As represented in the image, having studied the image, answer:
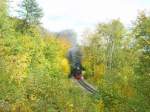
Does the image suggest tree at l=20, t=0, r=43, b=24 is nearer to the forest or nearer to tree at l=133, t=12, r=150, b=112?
the forest

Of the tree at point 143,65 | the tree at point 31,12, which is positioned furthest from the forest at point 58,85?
the tree at point 31,12

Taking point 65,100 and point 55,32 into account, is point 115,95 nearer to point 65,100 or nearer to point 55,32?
point 65,100

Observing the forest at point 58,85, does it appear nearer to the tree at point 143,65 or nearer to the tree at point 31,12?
the tree at point 143,65

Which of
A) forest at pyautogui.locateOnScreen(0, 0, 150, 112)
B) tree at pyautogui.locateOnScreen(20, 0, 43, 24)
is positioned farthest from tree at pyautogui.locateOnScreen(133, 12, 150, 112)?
tree at pyautogui.locateOnScreen(20, 0, 43, 24)

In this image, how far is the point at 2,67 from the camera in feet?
92.8

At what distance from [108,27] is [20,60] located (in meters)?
56.0

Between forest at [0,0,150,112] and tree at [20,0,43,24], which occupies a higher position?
tree at [20,0,43,24]

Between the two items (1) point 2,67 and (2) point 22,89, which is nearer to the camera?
(1) point 2,67

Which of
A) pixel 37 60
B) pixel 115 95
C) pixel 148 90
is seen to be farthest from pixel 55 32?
pixel 148 90

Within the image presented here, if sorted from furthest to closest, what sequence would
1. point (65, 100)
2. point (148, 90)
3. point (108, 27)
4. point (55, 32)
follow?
point (55, 32) → point (108, 27) → point (65, 100) → point (148, 90)

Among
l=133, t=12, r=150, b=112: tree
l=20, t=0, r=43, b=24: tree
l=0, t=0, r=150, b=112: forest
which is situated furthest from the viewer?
l=20, t=0, r=43, b=24: tree

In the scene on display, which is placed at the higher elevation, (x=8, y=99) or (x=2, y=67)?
(x=2, y=67)

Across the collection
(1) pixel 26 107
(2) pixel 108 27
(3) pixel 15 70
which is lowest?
(1) pixel 26 107

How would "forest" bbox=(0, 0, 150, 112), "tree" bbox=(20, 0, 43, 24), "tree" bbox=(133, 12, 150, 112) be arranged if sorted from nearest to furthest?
"forest" bbox=(0, 0, 150, 112)
"tree" bbox=(133, 12, 150, 112)
"tree" bbox=(20, 0, 43, 24)
